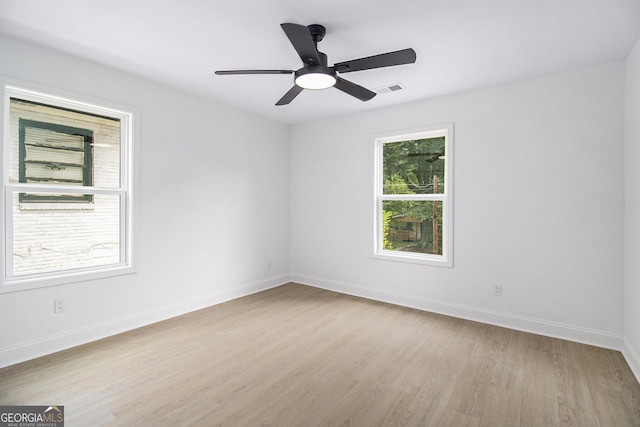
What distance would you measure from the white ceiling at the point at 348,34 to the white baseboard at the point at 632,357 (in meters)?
2.45

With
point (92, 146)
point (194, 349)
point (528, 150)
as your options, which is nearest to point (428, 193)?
point (528, 150)

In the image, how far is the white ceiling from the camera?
210 cm

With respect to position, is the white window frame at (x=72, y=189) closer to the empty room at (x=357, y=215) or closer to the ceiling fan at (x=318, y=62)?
the empty room at (x=357, y=215)

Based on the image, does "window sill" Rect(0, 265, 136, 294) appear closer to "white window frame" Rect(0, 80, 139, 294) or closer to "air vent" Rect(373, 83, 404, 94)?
"white window frame" Rect(0, 80, 139, 294)

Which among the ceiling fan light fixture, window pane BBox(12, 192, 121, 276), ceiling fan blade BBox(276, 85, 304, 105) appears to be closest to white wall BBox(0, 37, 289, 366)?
window pane BBox(12, 192, 121, 276)

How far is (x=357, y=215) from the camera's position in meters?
4.46

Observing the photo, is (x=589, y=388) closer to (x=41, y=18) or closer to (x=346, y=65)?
(x=346, y=65)

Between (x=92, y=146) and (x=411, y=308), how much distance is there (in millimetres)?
3902

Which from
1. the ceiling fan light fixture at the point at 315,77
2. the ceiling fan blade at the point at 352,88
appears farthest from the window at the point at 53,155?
the ceiling fan blade at the point at 352,88

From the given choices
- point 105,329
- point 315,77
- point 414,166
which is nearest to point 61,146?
point 105,329

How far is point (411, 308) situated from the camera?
3906 millimetres

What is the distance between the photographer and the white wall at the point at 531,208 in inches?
113

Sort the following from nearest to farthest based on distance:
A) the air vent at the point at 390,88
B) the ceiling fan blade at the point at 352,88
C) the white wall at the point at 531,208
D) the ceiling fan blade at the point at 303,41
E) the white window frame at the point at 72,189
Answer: the ceiling fan blade at the point at 303,41 < the white window frame at the point at 72,189 < the ceiling fan blade at the point at 352,88 < the white wall at the point at 531,208 < the air vent at the point at 390,88

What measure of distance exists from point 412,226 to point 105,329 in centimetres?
357
